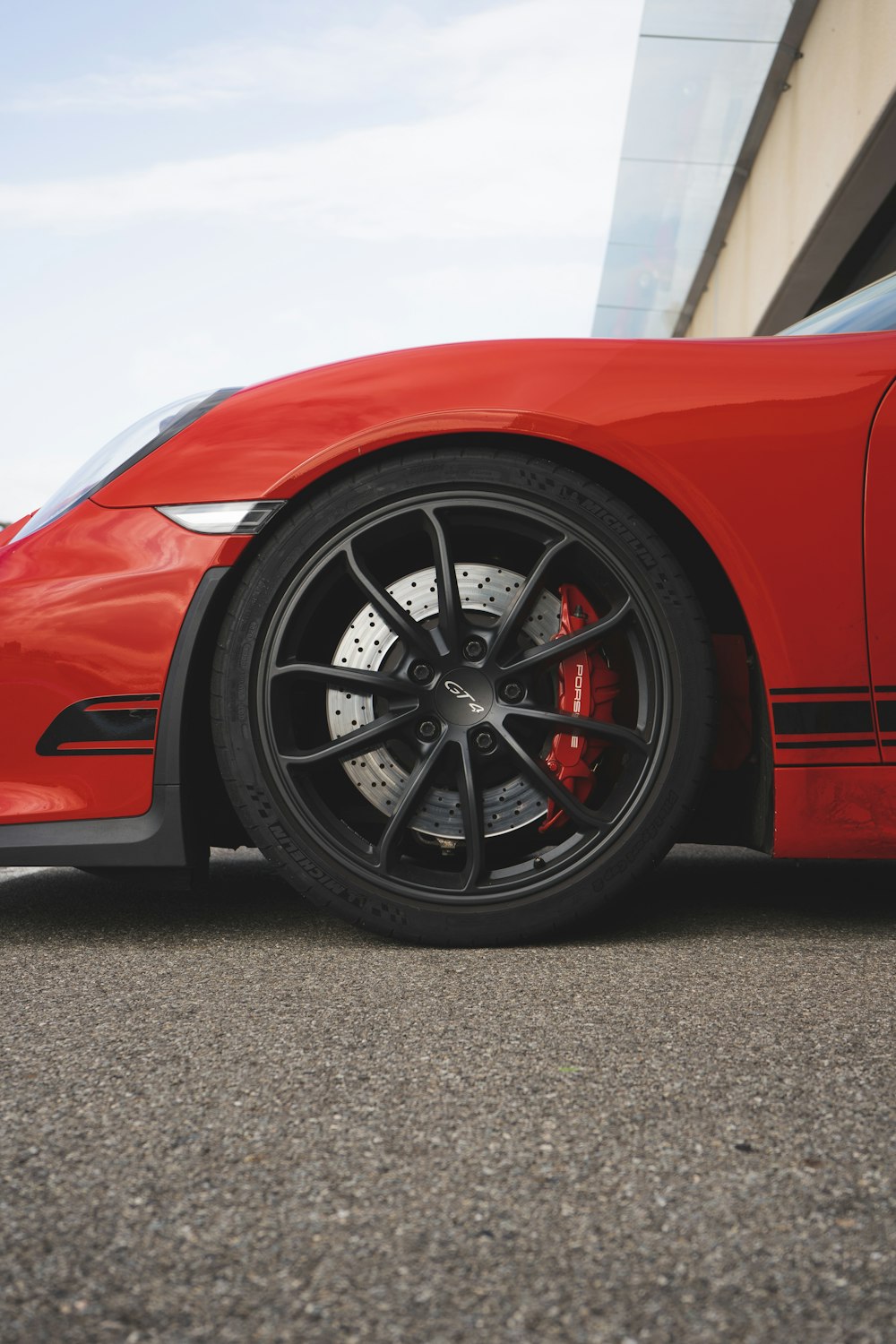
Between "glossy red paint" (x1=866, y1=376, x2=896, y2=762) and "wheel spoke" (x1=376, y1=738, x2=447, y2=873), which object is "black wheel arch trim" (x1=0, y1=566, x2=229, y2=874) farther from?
"glossy red paint" (x1=866, y1=376, x2=896, y2=762)

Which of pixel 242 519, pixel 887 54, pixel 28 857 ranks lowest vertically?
pixel 28 857

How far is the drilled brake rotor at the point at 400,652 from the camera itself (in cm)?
179

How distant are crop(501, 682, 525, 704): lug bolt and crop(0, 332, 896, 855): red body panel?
382mm

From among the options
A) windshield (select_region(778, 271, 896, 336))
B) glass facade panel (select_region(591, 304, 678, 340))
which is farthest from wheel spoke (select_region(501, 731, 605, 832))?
glass facade panel (select_region(591, 304, 678, 340))

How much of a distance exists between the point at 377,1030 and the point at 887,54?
5.46m

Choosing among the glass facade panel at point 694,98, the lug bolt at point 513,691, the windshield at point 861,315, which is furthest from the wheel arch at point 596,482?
the glass facade panel at point 694,98

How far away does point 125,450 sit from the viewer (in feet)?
6.25

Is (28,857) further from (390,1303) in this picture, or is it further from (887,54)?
(887,54)

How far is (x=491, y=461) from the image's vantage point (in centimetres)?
176

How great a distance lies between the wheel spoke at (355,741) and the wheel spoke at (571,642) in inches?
7.5

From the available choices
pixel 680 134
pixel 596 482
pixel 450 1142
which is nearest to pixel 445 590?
pixel 596 482

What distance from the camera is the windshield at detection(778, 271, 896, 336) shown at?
194 centimetres

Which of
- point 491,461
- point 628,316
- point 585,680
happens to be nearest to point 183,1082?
point 585,680

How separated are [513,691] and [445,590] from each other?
0.20 metres
